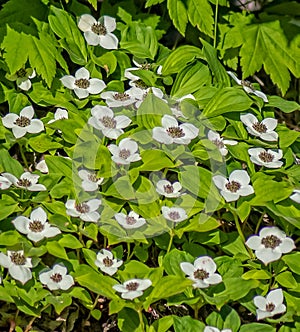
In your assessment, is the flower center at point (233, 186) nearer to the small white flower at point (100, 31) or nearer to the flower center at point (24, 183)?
the flower center at point (24, 183)

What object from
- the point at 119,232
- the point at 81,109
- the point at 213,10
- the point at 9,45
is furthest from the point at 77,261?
the point at 213,10

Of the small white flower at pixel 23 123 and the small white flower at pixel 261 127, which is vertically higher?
the small white flower at pixel 23 123

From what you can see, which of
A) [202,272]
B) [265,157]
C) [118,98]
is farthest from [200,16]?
[202,272]

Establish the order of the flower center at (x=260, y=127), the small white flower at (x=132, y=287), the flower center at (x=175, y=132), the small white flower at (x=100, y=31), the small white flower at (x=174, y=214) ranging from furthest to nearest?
1. the small white flower at (x=100, y=31)
2. the flower center at (x=260, y=127)
3. the flower center at (x=175, y=132)
4. the small white flower at (x=174, y=214)
5. the small white flower at (x=132, y=287)

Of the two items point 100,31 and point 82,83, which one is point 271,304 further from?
point 100,31

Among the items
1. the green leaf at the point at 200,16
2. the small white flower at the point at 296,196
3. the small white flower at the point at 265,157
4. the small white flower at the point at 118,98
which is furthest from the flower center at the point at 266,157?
the green leaf at the point at 200,16

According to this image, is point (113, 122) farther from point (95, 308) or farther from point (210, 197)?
point (95, 308)
